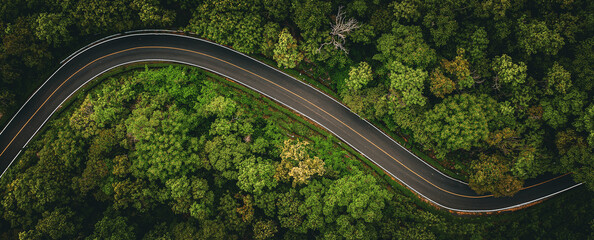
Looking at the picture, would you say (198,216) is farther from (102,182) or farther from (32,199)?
(32,199)

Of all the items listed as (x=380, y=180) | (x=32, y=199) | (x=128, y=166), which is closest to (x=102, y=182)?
(x=128, y=166)

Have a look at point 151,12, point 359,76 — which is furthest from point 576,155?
point 151,12

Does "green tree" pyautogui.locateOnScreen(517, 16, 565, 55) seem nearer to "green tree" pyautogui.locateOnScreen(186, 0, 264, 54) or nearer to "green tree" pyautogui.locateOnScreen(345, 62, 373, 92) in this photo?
"green tree" pyautogui.locateOnScreen(345, 62, 373, 92)

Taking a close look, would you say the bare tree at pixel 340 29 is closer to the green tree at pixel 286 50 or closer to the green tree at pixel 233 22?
the green tree at pixel 286 50

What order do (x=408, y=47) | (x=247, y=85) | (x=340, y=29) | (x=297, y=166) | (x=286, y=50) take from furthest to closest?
(x=247, y=85), (x=286, y=50), (x=340, y=29), (x=297, y=166), (x=408, y=47)

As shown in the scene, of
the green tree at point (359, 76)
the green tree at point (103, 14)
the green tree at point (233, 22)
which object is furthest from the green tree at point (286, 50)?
the green tree at point (103, 14)

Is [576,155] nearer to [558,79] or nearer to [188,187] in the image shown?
[558,79]
